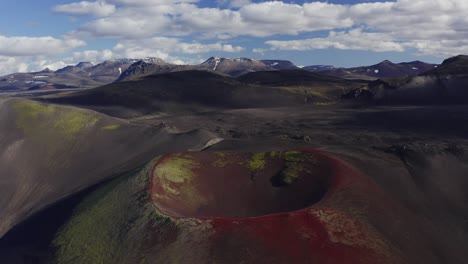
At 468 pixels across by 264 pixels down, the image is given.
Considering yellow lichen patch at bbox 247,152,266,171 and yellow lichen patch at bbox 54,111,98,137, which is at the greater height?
yellow lichen patch at bbox 247,152,266,171

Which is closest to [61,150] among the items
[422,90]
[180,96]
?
[180,96]

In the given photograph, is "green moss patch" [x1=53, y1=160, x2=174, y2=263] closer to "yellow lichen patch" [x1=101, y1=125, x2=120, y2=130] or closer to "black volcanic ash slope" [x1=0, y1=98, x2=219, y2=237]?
"black volcanic ash slope" [x1=0, y1=98, x2=219, y2=237]

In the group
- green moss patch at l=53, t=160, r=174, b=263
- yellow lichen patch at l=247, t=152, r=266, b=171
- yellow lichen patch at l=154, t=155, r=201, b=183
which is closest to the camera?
green moss patch at l=53, t=160, r=174, b=263

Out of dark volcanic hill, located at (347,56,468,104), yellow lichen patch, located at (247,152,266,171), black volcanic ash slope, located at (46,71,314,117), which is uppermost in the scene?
yellow lichen patch, located at (247,152,266,171)

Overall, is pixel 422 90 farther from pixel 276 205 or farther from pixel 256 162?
pixel 276 205

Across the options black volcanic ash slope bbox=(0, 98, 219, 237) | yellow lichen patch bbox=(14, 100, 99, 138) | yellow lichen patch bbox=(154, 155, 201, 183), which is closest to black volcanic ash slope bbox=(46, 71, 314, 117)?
yellow lichen patch bbox=(14, 100, 99, 138)

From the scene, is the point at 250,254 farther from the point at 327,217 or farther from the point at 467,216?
the point at 467,216

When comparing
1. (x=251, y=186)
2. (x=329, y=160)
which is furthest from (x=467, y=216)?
(x=251, y=186)
